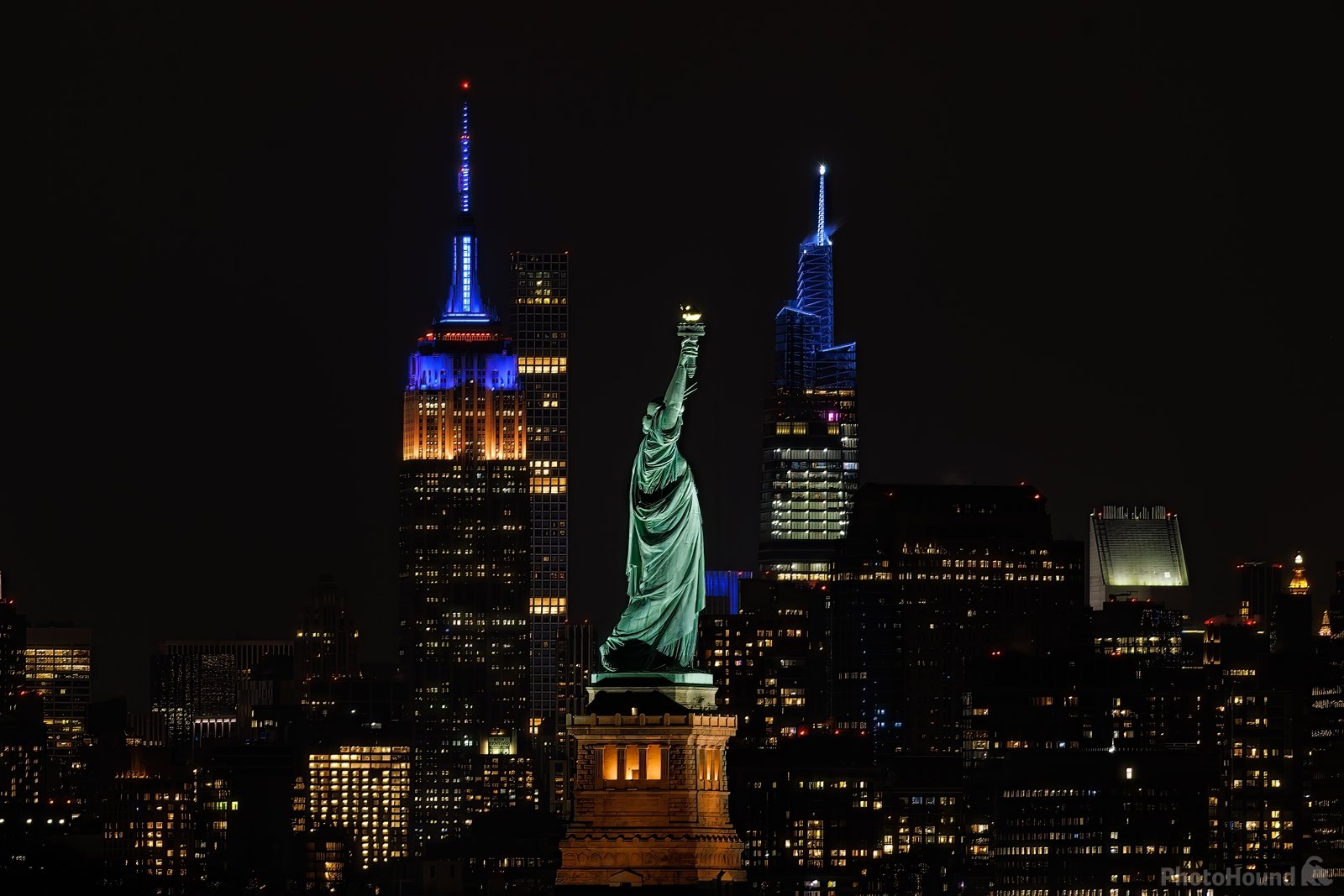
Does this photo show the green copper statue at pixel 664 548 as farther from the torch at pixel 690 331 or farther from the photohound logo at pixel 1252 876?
the photohound logo at pixel 1252 876

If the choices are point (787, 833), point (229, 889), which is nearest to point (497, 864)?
point (787, 833)

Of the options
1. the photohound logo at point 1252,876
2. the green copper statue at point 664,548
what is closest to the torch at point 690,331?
the green copper statue at point 664,548

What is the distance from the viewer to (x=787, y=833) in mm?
170500

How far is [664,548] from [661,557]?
214mm

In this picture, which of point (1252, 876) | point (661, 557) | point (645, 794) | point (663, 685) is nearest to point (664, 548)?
point (661, 557)

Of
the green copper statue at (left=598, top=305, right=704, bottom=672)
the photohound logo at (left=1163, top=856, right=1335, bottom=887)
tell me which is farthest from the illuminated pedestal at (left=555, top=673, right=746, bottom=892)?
the photohound logo at (left=1163, top=856, right=1335, bottom=887)

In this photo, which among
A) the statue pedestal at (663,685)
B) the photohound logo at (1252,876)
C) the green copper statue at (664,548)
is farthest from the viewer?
the photohound logo at (1252,876)

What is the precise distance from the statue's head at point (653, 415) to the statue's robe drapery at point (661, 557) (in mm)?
15

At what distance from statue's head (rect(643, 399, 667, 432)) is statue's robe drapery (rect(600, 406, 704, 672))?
15 millimetres

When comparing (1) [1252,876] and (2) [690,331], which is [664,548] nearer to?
(2) [690,331]

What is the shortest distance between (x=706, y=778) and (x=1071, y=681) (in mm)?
128704

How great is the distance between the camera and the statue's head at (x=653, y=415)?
67812 mm

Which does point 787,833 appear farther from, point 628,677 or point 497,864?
point 628,677

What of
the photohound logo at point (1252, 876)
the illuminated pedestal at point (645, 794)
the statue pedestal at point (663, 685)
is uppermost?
the statue pedestal at point (663, 685)
